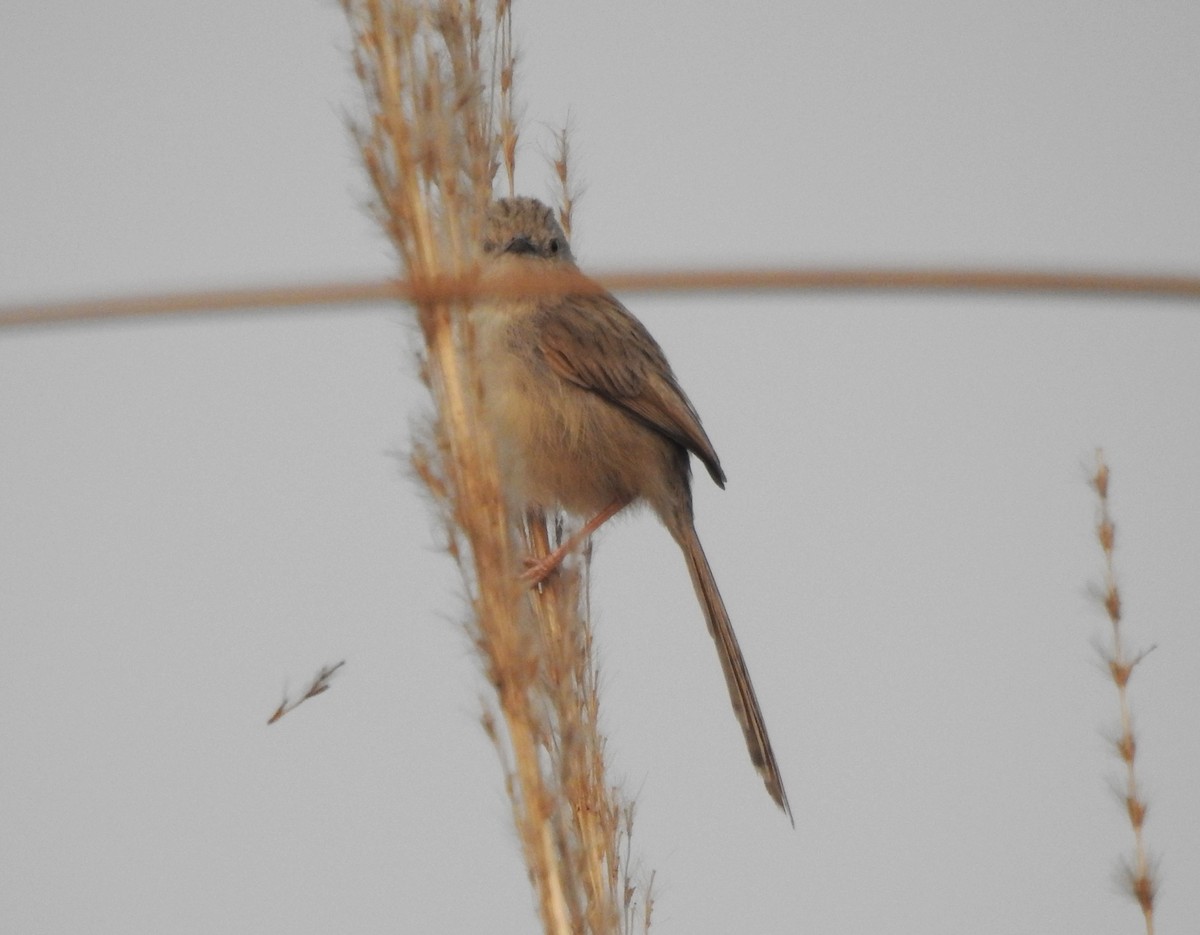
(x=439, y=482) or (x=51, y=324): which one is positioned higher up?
(x=51, y=324)

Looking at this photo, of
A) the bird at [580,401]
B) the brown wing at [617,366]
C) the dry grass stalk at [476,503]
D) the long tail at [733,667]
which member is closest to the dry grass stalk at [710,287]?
the dry grass stalk at [476,503]

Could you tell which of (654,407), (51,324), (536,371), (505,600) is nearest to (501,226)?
(536,371)

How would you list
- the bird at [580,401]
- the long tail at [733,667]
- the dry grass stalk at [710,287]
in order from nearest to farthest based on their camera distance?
the dry grass stalk at [710,287], the long tail at [733,667], the bird at [580,401]

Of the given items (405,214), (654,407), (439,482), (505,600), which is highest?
(405,214)

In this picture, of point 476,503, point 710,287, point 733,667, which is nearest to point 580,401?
point 733,667

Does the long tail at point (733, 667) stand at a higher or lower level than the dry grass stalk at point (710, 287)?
lower

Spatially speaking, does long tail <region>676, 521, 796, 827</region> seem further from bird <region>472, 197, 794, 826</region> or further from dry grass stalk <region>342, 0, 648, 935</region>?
dry grass stalk <region>342, 0, 648, 935</region>

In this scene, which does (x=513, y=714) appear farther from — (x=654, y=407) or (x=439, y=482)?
(x=654, y=407)

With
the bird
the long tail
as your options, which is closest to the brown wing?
the bird

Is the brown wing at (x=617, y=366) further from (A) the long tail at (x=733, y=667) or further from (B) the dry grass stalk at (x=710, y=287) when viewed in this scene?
(B) the dry grass stalk at (x=710, y=287)
